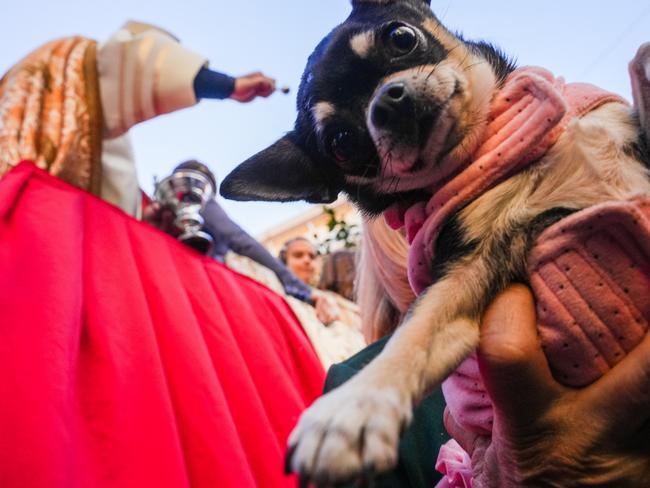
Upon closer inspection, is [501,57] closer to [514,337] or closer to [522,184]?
[522,184]

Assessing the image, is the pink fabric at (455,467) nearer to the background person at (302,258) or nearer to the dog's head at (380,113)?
the dog's head at (380,113)

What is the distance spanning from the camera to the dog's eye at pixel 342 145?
953 mm

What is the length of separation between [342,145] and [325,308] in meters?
1.65

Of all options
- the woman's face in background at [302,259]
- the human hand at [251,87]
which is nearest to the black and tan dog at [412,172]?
the human hand at [251,87]

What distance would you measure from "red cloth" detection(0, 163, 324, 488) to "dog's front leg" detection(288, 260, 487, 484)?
0.58 metres

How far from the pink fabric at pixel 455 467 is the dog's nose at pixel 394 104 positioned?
2.05 ft

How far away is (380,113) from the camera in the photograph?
0.83m

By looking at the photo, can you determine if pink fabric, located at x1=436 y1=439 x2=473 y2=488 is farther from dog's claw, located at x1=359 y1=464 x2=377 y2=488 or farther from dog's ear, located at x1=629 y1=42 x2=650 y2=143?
dog's ear, located at x1=629 y1=42 x2=650 y2=143

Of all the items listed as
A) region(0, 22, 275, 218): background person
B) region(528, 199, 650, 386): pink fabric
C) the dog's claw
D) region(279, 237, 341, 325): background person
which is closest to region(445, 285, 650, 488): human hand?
region(528, 199, 650, 386): pink fabric

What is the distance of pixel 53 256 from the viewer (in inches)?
48.1

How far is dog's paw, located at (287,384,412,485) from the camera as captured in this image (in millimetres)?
522

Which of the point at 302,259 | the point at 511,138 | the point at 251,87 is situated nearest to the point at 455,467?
the point at 511,138

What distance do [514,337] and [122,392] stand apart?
2.77 ft

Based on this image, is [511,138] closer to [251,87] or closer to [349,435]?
[349,435]
